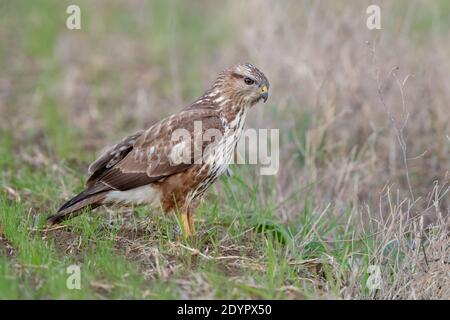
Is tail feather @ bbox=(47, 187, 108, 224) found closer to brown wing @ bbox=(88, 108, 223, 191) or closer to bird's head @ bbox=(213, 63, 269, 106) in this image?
brown wing @ bbox=(88, 108, 223, 191)

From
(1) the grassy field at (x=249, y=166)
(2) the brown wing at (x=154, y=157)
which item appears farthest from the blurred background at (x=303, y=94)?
(2) the brown wing at (x=154, y=157)

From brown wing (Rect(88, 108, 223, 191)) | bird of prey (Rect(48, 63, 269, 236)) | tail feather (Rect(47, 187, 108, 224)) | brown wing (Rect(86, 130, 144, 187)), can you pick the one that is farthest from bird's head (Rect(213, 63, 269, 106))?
tail feather (Rect(47, 187, 108, 224))

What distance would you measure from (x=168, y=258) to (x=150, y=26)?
8.19m

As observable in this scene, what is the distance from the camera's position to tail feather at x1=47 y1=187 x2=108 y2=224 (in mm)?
5578

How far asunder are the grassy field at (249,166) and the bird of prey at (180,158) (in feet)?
0.59

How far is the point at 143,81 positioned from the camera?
443 inches

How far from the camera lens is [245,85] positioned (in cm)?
591

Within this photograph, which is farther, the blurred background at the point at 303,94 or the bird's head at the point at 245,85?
the blurred background at the point at 303,94

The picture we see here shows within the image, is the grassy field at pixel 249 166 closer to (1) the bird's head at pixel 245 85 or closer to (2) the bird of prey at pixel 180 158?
(2) the bird of prey at pixel 180 158

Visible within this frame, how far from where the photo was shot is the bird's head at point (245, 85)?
232 inches

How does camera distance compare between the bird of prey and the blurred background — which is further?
the blurred background

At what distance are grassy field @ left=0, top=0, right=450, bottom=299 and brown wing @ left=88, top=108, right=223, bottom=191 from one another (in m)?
0.32

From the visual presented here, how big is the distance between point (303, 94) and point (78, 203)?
3871 millimetres
